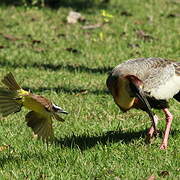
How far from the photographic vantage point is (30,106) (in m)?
5.37

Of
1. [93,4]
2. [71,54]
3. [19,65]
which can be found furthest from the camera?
[93,4]

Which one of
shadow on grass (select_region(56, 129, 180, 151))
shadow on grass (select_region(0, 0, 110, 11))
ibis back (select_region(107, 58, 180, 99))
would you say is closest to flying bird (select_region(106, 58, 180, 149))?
ibis back (select_region(107, 58, 180, 99))

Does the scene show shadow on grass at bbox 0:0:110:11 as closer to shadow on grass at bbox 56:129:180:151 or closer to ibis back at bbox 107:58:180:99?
shadow on grass at bbox 56:129:180:151

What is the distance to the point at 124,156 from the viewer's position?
5.66 m

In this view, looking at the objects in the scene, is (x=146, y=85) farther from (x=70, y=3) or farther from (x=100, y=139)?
(x=70, y=3)

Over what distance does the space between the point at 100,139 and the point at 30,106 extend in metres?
1.26

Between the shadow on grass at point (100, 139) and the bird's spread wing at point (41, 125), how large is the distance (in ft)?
1.89

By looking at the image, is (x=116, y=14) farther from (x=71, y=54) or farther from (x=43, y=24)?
(x=71, y=54)

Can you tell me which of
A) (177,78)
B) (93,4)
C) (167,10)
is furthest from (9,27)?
(177,78)

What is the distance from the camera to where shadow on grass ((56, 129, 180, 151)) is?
6080 mm

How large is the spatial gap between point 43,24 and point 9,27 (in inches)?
31.5

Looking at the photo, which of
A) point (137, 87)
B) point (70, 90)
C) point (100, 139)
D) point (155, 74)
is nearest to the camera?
point (137, 87)

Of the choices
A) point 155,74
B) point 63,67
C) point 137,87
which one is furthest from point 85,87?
point 137,87

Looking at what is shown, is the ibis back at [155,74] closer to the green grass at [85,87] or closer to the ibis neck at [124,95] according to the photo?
the ibis neck at [124,95]
